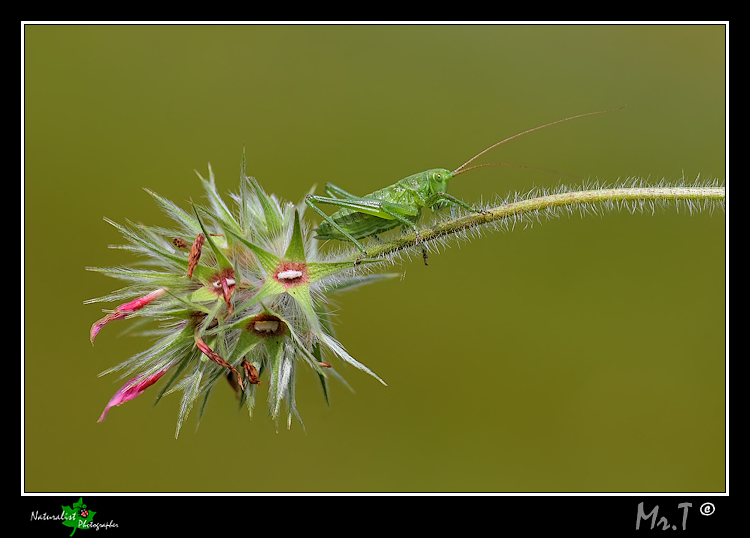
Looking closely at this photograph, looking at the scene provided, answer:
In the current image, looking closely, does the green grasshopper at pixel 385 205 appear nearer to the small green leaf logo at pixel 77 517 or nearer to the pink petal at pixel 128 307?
the pink petal at pixel 128 307

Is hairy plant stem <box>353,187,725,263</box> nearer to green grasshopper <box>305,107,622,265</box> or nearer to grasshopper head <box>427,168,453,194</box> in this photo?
green grasshopper <box>305,107,622,265</box>

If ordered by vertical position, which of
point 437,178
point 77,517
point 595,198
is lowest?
point 77,517

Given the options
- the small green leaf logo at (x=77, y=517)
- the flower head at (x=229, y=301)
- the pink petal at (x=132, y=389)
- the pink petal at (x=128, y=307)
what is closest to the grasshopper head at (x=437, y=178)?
the flower head at (x=229, y=301)

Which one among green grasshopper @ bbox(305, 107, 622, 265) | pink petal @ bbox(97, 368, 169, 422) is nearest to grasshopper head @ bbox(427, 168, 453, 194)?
green grasshopper @ bbox(305, 107, 622, 265)

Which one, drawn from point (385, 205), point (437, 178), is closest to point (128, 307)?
point (385, 205)

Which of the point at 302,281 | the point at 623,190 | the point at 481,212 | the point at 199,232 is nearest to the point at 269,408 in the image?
the point at 302,281

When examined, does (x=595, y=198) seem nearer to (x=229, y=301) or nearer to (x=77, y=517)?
(x=229, y=301)
